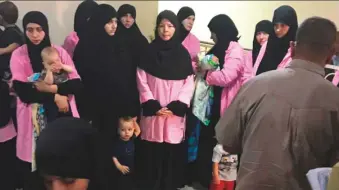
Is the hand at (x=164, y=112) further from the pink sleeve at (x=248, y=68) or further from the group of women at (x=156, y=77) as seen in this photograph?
the pink sleeve at (x=248, y=68)

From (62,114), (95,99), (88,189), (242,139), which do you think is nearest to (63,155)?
(88,189)

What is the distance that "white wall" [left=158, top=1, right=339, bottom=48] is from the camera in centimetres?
400

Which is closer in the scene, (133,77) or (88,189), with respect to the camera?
(88,189)

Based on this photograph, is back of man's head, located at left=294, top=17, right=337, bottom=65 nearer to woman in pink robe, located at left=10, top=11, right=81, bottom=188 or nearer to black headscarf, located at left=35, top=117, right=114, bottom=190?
black headscarf, located at left=35, top=117, right=114, bottom=190

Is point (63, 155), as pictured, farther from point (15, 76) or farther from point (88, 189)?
point (15, 76)

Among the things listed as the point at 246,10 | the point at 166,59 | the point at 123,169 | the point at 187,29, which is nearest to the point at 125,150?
the point at 123,169

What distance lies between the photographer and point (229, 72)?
10.4ft

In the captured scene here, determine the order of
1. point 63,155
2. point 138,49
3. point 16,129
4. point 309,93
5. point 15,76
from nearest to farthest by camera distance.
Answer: point 63,155
point 309,93
point 15,76
point 16,129
point 138,49

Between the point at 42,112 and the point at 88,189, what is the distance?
1.63 metres

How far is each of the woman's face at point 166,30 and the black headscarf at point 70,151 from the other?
1.94 meters

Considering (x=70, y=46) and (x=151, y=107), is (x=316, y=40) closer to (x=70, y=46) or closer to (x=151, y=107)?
(x=151, y=107)

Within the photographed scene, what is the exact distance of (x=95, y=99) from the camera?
124 inches

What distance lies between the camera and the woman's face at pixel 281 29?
9.63 feet

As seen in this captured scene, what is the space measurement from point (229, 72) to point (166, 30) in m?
0.55
